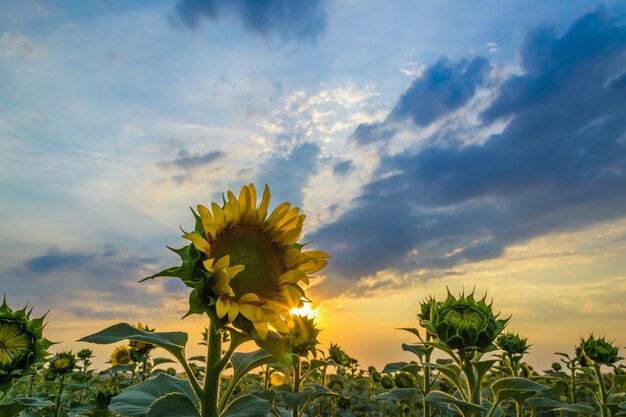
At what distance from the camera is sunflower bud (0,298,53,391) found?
8.01 feet

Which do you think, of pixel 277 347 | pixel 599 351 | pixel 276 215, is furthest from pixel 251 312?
pixel 599 351

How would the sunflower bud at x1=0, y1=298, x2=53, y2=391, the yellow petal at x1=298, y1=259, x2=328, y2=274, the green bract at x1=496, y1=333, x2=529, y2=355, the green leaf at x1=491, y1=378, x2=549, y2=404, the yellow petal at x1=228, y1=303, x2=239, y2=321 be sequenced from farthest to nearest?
the green bract at x1=496, y1=333, x2=529, y2=355 < the green leaf at x1=491, y1=378, x2=549, y2=404 < the sunflower bud at x1=0, y1=298, x2=53, y2=391 < the yellow petal at x1=298, y1=259, x2=328, y2=274 < the yellow petal at x1=228, y1=303, x2=239, y2=321

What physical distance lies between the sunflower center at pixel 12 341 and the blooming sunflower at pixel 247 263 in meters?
1.04

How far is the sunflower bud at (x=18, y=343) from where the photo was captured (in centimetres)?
244

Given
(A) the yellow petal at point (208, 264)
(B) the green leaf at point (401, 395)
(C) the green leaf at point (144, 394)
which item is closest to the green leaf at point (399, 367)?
(B) the green leaf at point (401, 395)

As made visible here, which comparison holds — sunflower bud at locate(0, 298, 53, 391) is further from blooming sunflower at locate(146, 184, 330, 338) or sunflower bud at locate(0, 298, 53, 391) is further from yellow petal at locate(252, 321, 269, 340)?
yellow petal at locate(252, 321, 269, 340)

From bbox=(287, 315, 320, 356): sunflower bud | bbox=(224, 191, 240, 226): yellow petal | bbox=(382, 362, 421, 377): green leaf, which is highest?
bbox=(224, 191, 240, 226): yellow petal

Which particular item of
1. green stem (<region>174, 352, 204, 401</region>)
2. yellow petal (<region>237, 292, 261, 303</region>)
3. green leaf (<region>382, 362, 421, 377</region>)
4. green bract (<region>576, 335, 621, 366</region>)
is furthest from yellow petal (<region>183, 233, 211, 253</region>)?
green bract (<region>576, 335, 621, 366</region>)

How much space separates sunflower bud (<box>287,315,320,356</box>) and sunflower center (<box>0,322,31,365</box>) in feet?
5.93

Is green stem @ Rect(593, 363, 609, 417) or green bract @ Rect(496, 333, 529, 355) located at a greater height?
green bract @ Rect(496, 333, 529, 355)

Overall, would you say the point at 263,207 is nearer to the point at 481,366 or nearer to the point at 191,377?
the point at 191,377

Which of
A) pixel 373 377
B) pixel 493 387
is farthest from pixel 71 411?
pixel 373 377

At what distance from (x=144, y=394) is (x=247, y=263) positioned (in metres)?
0.72

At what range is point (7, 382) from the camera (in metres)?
2.45
